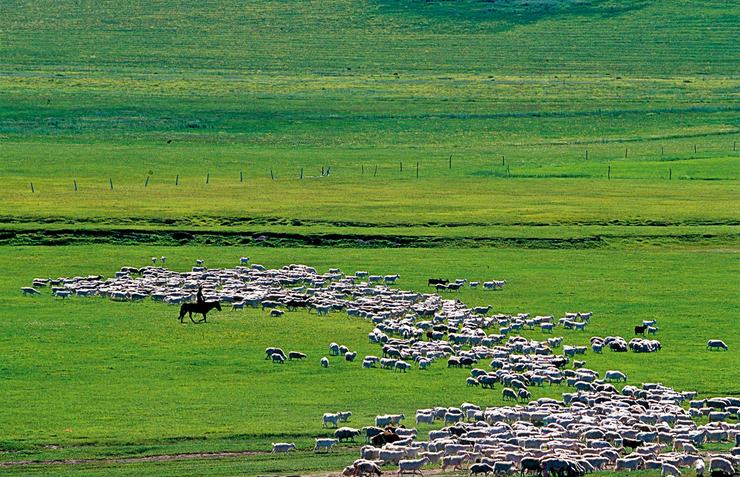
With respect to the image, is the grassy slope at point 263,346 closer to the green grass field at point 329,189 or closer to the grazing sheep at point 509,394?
the green grass field at point 329,189

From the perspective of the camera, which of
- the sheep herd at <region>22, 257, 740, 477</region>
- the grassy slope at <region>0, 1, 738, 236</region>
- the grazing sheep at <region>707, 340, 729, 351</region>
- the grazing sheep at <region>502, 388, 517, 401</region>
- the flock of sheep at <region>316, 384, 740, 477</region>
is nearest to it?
the flock of sheep at <region>316, 384, 740, 477</region>

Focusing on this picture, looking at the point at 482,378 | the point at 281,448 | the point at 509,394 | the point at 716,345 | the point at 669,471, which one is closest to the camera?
the point at 669,471

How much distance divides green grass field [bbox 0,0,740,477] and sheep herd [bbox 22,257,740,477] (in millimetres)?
817

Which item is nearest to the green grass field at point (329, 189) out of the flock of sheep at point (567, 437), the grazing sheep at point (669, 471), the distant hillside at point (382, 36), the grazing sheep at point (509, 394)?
the grazing sheep at point (509, 394)

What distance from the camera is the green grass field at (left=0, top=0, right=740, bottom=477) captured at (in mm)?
29609

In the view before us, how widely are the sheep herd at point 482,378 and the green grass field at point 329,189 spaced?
817 mm

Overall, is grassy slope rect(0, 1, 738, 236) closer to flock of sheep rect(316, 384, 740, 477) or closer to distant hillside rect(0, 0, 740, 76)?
distant hillside rect(0, 0, 740, 76)

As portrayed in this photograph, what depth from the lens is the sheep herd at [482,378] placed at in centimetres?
2370

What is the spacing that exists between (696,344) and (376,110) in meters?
77.4

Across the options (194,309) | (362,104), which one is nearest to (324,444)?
(194,309)

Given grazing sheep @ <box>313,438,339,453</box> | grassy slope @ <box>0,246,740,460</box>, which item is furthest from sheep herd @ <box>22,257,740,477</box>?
grassy slope @ <box>0,246,740,460</box>

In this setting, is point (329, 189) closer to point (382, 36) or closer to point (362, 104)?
point (362, 104)

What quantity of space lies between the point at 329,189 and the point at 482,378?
124 feet

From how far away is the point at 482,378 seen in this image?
3028cm
